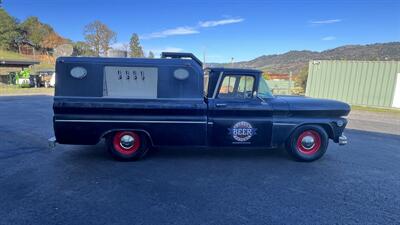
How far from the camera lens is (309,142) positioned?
18.5 feet

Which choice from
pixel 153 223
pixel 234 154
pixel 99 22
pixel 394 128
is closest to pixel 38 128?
pixel 234 154

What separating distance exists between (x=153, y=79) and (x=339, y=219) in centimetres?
381

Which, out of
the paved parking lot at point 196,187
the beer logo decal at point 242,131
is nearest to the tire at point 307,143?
the paved parking lot at point 196,187

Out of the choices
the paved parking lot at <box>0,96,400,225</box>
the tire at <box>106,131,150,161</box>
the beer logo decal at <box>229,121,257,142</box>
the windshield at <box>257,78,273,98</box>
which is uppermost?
the windshield at <box>257,78,273,98</box>

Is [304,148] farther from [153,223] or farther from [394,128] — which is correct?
[394,128]

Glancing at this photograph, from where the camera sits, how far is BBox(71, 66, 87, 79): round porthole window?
5.06 metres

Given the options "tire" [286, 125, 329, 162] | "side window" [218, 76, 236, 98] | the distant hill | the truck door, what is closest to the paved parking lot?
"tire" [286, 125, 329, 162]

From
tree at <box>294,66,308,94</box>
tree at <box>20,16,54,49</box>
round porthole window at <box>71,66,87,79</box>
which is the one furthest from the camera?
tree at <box>20,16,54,49</box>

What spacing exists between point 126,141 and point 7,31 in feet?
276

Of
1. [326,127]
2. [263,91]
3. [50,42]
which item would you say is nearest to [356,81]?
[326,127]

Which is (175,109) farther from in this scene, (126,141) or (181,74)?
(126,141)

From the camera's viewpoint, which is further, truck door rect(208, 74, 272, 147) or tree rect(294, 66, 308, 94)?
tree rect(294, 66, 308, 94)

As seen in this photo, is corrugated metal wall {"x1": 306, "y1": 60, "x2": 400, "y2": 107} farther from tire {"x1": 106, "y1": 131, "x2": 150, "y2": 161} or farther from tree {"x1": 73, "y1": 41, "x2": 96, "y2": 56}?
tire {"x1": 106, "y1": 131, "x2": 150, "y2": 161}

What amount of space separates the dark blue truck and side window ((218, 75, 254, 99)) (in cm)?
2
